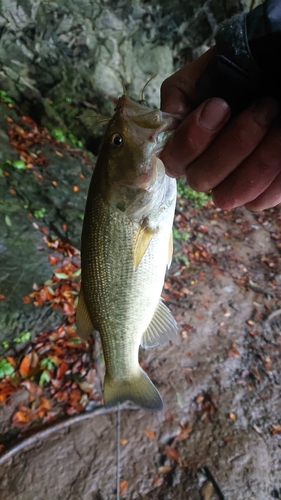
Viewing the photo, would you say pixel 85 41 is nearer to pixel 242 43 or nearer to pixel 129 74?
pixel 129 74

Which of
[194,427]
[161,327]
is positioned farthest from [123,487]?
[161,327]

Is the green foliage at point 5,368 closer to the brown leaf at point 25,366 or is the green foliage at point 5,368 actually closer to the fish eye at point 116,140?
the brown leaf at point 25,366

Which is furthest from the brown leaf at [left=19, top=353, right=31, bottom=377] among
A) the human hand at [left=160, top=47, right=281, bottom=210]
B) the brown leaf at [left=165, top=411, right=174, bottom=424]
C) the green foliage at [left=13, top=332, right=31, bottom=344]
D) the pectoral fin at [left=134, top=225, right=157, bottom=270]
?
the human hand at [left=160, top=47, right=281, bottom=210]

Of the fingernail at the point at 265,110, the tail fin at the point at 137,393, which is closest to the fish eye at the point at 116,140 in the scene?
the fingernail at the point at 265,110

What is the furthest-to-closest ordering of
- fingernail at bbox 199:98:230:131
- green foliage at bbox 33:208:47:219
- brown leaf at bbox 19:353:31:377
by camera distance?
green foliage at bbox 33:208:47:219 < brown leaf at bbox 19:353:31:377 < fingernail at bbox 199:98:230:131

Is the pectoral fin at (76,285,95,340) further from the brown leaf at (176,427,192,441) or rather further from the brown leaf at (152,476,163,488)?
the brown leaf at (176,427,192,441)

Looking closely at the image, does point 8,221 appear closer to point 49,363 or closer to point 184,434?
point 49,363

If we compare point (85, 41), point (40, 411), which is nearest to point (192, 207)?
point (85, 41)
